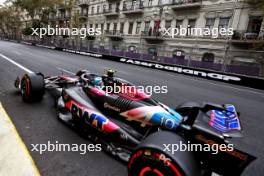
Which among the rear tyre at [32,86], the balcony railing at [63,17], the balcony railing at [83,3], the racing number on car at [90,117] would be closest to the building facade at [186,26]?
the balcony railing at [83,3]

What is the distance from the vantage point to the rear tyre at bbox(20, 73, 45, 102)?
3.40m

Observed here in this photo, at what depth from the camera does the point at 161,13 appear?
22172 mm

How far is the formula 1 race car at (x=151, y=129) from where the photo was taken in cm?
147

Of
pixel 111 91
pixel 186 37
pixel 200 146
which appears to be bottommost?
pixel 200 146

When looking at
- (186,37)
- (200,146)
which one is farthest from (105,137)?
(186,37)

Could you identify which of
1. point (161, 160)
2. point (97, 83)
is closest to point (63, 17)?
point (97, 83)

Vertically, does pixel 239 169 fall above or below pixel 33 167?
above

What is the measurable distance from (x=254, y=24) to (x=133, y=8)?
53.7 ft

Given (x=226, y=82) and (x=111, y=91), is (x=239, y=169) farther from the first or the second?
(x=226, y=82)

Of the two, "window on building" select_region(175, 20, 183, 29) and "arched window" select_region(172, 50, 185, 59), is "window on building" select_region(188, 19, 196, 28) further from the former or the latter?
"arched window" select_region(172, 50, 185, 59)

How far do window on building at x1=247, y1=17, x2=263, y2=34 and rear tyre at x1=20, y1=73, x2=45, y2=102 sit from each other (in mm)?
17802

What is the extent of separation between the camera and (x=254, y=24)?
1533cm

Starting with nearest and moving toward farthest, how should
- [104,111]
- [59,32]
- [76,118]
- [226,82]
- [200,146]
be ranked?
[200,146] < [104,111] < [76,118] < [226,82] < [59,32]

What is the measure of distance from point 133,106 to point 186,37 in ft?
62.7
